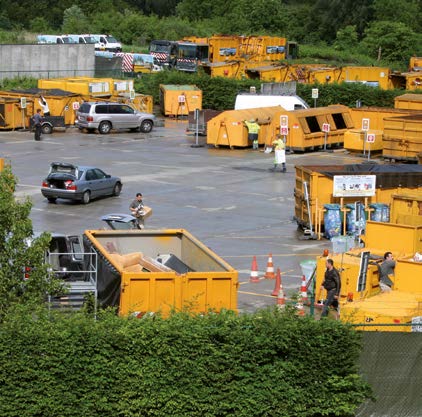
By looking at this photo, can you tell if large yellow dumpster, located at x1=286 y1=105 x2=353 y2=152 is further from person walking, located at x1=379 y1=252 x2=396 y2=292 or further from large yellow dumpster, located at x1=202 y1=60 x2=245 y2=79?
person walking, located at x1=379 y1=252 x2=396 y2=292

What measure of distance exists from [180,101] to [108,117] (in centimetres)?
834

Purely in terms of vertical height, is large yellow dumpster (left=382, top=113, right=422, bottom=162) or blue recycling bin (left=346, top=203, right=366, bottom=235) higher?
large yellow dumpster (left=382, top=113, right=422, bottom=162)

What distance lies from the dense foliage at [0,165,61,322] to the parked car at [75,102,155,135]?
121 feet

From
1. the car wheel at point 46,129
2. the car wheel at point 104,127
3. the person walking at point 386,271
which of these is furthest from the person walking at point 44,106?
the person walking at point 386,271

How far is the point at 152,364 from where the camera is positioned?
15031 millimetres

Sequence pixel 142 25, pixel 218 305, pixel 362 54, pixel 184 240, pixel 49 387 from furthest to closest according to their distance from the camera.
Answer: pixel 142 25
pixel 362 54
pixel 184 240
pixel 218 305
pixel 49 387

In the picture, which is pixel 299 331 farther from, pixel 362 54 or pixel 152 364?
pixel 362 54

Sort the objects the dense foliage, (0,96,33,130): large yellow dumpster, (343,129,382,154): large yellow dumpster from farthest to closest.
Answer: (0,96,33,130): large yellow dumpster → (343,129,382,154): large yellow dumpster → the dense foliage

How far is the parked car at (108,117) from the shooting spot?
173 feet

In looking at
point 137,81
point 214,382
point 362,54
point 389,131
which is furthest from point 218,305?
point 362,54

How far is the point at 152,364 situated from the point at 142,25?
86.6 metres

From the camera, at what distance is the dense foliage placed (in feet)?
52.1

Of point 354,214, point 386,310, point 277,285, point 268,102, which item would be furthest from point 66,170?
point 268,102

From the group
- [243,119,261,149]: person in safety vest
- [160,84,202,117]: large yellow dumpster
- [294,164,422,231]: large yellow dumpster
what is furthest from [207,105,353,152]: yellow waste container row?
[294,164,422,231]: large yellow dumpster
